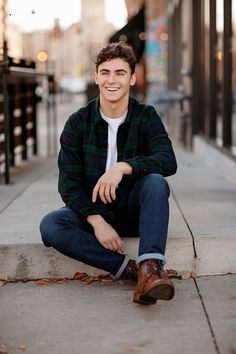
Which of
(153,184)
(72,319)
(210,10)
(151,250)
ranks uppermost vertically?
(210,10)

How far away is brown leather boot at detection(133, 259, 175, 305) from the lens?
4047 millimetres

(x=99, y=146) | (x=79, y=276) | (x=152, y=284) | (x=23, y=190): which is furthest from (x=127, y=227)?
(x=23, y=190)

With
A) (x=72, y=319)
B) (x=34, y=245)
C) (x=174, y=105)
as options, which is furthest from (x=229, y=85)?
(x=174, y=105)

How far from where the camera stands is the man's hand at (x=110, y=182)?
4.42 m

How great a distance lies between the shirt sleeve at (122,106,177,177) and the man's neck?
148 mm

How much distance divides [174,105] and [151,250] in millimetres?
12822

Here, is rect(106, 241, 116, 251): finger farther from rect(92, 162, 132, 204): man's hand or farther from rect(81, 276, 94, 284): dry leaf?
rect(81, 276, 94, 284): dry leaf

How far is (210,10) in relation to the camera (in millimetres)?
10617

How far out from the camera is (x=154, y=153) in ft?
15.2

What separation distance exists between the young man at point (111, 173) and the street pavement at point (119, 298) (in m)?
0.23

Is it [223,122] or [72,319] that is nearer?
[72,319]

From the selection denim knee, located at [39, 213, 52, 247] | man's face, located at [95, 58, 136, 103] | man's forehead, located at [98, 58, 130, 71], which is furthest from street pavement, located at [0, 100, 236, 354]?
man's forehead, located at [98, 58, 130, 71]

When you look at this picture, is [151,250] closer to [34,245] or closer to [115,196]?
[115,196]

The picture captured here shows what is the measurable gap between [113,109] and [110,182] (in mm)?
495
